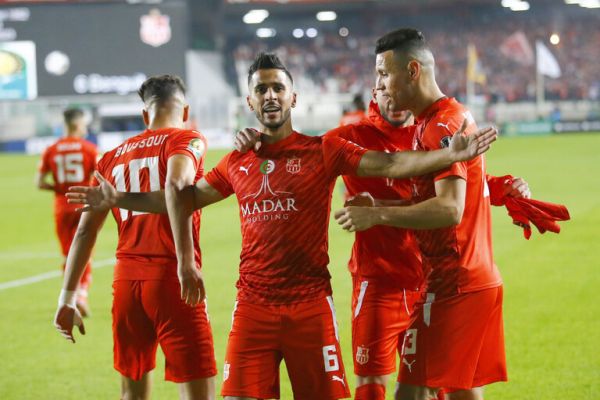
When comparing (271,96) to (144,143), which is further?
(144,143)

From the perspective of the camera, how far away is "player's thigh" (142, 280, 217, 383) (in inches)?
205

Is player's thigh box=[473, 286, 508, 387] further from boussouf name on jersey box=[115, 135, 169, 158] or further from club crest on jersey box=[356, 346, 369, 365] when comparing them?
boussouf name on jersey box=[115, 135, 169, 158]

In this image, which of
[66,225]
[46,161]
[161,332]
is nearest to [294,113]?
[46,161]

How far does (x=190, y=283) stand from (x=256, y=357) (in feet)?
1.76

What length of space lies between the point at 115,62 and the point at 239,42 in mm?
23281

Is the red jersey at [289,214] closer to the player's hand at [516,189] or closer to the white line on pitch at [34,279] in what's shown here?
the player's hand at [516,189]

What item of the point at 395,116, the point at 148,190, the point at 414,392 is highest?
the point at 395,116

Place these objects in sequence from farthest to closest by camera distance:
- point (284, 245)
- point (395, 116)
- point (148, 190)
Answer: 1. point (395, 116)
2. point (148, 190)
3. point (284, 245)

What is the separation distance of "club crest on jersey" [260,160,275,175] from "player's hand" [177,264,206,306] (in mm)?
632

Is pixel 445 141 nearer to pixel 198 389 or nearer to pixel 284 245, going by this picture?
pixel 284 245

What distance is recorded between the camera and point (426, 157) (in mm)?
4414

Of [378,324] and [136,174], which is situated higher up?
[136,174]

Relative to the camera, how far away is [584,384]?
7199 mm

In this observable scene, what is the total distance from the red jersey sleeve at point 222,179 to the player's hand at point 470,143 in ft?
4.11
